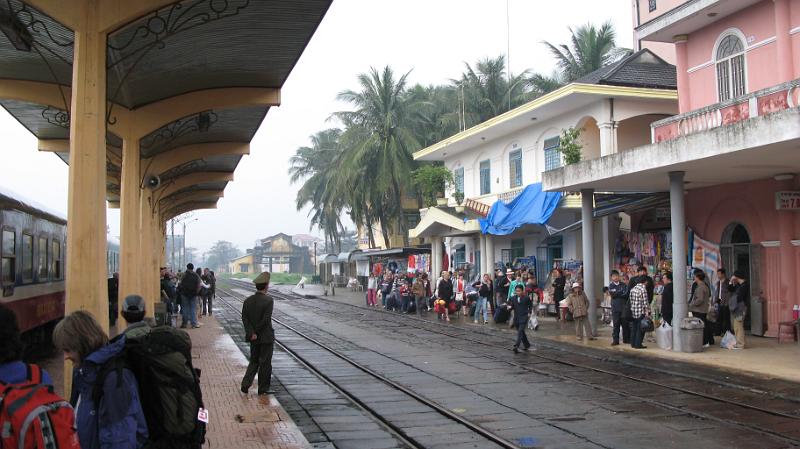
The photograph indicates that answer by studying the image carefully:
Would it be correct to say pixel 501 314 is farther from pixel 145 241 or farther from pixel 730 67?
pixel 145 241

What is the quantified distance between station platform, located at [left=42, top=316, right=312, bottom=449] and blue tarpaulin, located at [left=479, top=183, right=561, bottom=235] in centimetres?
1153

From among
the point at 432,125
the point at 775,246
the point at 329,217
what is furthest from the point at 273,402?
the point at 329,217

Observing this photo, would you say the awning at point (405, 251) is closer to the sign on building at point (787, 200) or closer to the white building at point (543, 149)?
the white building at point (543, 149)

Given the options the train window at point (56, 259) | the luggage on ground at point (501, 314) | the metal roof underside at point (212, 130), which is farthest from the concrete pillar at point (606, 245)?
the train window at point (56, 259)

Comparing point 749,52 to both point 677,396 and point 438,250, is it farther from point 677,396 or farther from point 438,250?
point 438,250

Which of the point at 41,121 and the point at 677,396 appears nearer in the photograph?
the point at 677,396

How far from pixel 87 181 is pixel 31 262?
320 inches

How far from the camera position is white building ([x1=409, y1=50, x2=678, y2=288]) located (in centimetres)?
2331

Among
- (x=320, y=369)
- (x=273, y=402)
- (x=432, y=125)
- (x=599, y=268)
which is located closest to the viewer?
(x=273, y=402)

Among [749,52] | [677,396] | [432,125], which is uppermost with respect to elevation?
[432,125]

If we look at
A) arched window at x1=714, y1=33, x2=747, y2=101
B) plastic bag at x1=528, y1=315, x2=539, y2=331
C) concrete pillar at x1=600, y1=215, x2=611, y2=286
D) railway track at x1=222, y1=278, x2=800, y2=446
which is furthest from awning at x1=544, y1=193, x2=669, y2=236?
railway track at x1=222, y1=278, x2=800, y2=446

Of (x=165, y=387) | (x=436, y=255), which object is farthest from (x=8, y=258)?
(x=436, y=255)

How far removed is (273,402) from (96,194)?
3760 millimetres

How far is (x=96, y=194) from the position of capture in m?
7.49
